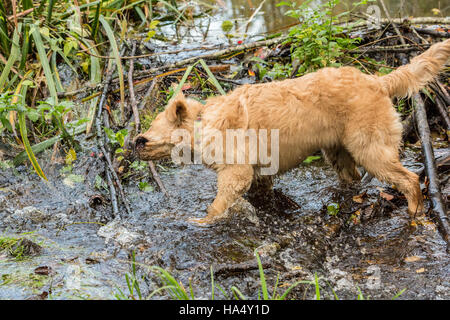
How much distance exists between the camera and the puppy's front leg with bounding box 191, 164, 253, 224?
4.43 metres

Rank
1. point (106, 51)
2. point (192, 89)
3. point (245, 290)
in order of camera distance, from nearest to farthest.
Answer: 1. point (245, 290)
2. point (192, 89)
3. point (106, 51)

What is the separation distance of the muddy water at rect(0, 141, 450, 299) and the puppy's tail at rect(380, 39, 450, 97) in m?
1.13

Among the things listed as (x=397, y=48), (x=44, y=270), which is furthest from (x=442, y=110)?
(x=44, y=270)

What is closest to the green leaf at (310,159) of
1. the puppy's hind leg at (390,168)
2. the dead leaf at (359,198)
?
the dead leaf at (359,198)

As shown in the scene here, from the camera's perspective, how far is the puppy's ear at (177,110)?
14.1 feet

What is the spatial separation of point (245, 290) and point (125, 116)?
12.2ft

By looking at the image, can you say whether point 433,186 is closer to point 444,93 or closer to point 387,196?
point 387,196

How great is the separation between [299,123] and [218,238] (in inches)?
54.9

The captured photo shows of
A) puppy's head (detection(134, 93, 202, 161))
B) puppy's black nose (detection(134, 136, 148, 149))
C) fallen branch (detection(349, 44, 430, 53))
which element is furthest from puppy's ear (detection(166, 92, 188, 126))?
fallen branch (detection(349, 44, 430, 53))

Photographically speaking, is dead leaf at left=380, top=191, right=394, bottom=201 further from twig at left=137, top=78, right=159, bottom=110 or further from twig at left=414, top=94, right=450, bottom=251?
twig at left=137, top=78, right=159, bottom=110

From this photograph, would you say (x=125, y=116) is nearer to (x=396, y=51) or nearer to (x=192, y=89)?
(x=192, y=89)

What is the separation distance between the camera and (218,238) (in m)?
4.14

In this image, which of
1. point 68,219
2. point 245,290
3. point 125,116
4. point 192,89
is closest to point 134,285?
point 245,290
